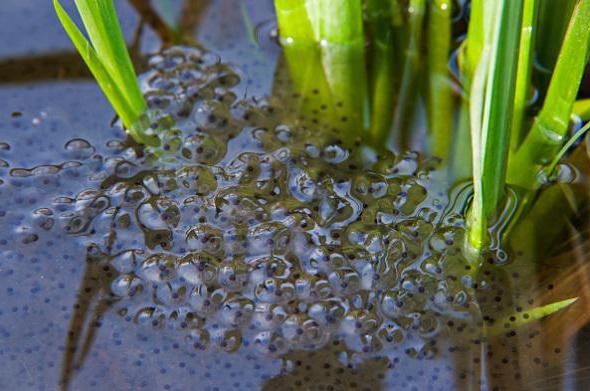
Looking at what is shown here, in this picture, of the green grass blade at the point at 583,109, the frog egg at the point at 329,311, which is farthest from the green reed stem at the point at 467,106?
the frog egg at the point at 329,311

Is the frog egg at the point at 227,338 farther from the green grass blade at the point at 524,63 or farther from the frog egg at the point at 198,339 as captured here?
the green grass blade at the point at 524,63

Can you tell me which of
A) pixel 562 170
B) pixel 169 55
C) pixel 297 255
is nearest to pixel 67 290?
pixel 297 255

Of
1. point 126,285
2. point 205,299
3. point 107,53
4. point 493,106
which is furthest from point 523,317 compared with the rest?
point 107,53

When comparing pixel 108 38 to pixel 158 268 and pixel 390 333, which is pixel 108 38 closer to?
pixel 158 268

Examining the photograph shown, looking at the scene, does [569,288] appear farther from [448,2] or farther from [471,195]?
[448,2]

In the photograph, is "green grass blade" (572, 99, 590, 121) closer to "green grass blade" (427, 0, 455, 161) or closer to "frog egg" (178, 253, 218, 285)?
"green grass blade" (427, 0, 455, 161)

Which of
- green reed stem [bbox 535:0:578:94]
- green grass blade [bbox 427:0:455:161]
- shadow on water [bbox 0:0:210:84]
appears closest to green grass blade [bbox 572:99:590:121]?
green reed stem [bbox 535:0:578:94]
